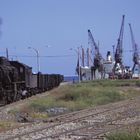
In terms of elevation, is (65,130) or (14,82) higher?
→ (14,82)

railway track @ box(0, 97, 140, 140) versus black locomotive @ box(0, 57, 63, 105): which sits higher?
black locomotive @ box(0, 57, 63, 105)

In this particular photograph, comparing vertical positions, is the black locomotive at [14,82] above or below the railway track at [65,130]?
above

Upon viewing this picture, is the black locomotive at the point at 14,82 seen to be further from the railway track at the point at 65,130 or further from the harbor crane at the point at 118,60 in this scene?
the harbor crane at the point at 118,60

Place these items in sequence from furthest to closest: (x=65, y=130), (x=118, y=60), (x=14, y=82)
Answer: (x=118, y=60)
(x=14, y=82)
(x=65, y=130)

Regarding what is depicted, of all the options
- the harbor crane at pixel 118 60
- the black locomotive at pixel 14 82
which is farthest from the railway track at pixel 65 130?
the harbor crane at pixel 118 60

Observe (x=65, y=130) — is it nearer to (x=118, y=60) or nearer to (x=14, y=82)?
(x=14, y=82)

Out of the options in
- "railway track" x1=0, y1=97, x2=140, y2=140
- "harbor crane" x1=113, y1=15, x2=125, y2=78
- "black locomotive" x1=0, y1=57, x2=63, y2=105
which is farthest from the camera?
"harbor crane" x1=113, y1=15, x2=125, y2=78

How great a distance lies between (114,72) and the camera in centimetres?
13325

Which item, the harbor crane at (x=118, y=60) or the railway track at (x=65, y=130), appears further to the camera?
Result: the harbor crane at (x=118, y=60)

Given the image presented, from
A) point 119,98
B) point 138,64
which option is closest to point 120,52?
point 138,64

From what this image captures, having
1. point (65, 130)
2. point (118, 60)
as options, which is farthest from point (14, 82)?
point (118, 60)

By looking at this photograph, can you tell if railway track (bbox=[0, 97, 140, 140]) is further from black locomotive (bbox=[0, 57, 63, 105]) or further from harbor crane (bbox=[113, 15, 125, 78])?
harbor crane (bbox=[113, 15, 125, 78])

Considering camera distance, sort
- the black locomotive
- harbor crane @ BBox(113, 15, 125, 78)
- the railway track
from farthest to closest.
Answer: harbor crane @ BBox(113, 15, 125, 78), the black locomotive, the railway track

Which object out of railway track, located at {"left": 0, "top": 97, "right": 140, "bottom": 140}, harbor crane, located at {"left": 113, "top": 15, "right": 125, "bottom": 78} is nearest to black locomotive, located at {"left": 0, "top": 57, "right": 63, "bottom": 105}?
railway track, located at {"left": 0, "top": 97, "right": 140, "bottom": 140}
